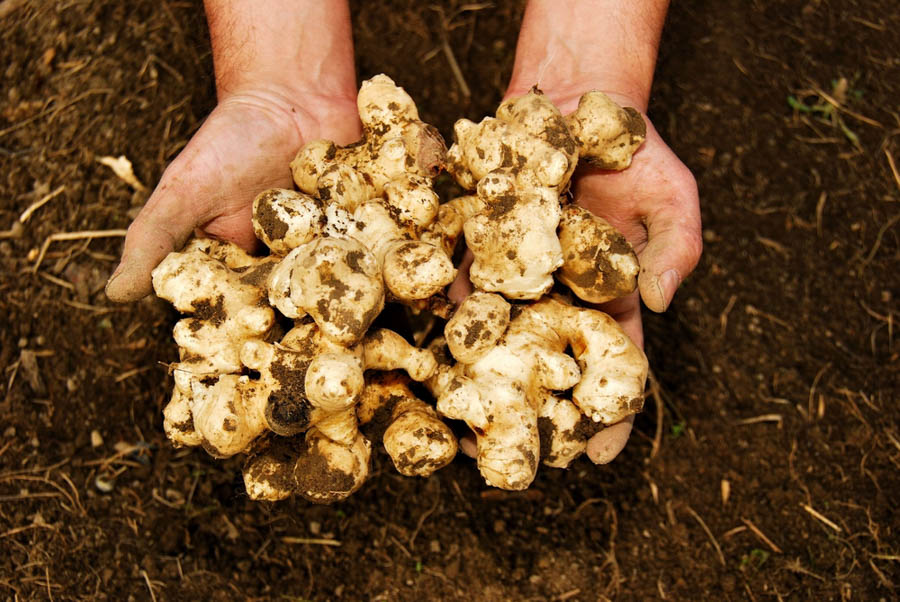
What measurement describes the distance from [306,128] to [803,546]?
6.04 feet

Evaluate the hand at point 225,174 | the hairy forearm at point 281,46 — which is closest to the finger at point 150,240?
the hand at point 225,174

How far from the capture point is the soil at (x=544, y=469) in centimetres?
221

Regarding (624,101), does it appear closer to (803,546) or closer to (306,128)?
(306,128)

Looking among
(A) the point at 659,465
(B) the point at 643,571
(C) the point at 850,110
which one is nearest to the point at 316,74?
(A) the point at 659,465

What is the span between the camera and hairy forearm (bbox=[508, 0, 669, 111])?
2.19 m

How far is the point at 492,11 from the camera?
3059mm

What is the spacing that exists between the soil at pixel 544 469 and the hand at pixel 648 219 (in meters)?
0.57

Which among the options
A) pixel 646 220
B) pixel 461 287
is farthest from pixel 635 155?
pixel 461 287

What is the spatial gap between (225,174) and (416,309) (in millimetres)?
580

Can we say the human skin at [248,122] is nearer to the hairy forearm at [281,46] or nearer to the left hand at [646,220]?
the hairy forearm at [281,46]

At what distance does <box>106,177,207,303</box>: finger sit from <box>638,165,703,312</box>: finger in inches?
40.9

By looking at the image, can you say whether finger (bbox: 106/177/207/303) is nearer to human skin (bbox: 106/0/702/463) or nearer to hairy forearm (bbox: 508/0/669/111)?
human skin (bbox: 106/0/702/463)

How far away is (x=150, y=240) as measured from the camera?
171 centimetres

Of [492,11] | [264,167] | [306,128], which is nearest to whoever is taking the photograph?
[264,167]
